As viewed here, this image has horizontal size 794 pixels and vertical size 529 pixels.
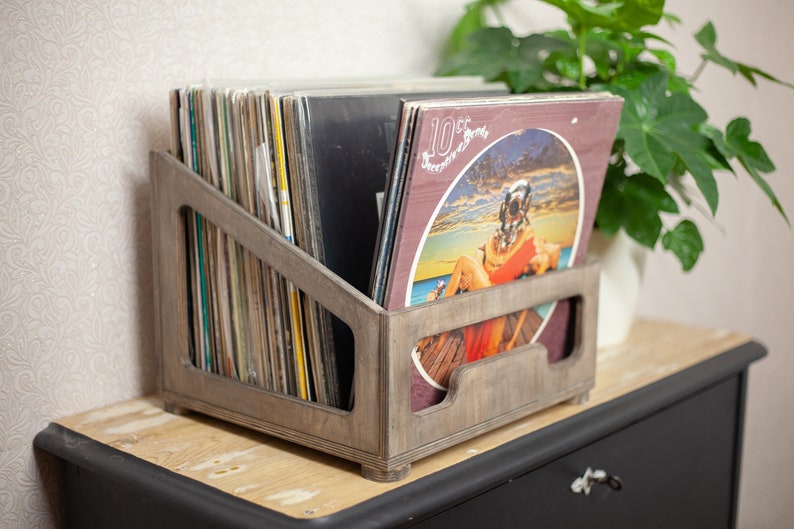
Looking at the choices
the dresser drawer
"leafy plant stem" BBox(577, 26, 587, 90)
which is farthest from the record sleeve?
"leafy plant stem" BBox(577, 26, 587, 90)

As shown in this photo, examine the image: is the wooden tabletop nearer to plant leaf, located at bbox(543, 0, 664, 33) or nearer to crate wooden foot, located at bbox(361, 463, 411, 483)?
crate wooden foot, located at bbox(361, 463, 411, 483)

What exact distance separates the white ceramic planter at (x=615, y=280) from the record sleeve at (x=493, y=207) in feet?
0.79

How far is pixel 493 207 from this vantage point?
809mm

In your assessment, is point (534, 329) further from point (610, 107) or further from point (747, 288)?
point (747, 288)

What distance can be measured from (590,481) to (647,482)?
15 cm

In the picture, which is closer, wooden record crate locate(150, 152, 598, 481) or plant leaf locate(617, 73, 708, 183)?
wooden record crate locate(150, 152, 598, 481)

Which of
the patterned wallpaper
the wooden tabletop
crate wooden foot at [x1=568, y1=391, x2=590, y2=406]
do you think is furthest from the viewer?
crate wooden foot at [x1=568, y1=391, x2=590, y2=406]

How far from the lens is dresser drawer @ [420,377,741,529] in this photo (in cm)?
84

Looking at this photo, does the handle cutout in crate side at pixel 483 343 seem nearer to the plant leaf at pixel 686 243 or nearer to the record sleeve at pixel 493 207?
the record sleeve at pixel 493 207

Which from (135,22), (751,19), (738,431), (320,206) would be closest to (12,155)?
(135,22)

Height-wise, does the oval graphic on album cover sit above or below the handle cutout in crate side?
above

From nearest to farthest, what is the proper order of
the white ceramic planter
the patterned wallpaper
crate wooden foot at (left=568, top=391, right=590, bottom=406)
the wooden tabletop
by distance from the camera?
the wooden tabletop
the patterned wallpaper
crate wooden foot at (left=568, top=391, right=590, bottom=406)
the white ceramic planter

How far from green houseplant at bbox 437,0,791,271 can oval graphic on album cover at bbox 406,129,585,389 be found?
158mm

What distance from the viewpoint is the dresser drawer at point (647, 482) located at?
843 millimetres
